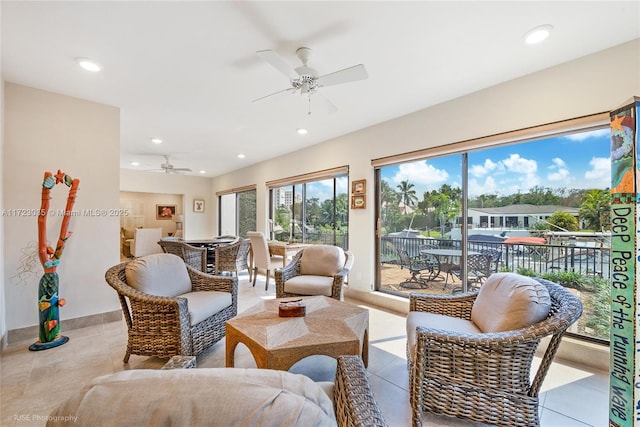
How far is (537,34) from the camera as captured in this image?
1967 millimetres

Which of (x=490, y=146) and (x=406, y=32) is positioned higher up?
(x=406, y=32)

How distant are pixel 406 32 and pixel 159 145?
4.63 m

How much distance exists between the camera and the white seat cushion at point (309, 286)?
3.13 metres

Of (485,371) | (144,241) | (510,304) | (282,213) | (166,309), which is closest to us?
(485,371)

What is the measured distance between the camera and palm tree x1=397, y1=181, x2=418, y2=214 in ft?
12.5

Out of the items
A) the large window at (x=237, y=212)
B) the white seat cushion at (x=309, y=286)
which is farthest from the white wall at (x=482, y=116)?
the large window at (x=237, y=212)

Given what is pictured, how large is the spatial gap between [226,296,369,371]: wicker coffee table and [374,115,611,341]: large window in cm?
185

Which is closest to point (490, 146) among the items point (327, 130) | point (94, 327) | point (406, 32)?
point (406, 32)

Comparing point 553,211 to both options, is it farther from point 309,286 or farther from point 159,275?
point 159,275

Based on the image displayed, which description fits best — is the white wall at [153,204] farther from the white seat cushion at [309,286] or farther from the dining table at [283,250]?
the white seat cushion at [309,286]

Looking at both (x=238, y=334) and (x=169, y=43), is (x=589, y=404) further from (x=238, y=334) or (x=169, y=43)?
(x=169, y=43)

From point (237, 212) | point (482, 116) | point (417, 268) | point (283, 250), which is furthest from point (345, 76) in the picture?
point (237, 212)

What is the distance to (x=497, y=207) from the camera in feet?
9.87

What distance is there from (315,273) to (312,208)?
6.73 ft
